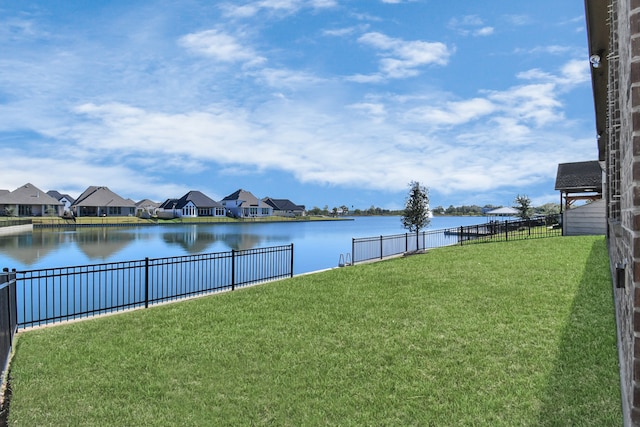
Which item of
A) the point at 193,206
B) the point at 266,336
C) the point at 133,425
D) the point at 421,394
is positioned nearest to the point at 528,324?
the point at 421,394

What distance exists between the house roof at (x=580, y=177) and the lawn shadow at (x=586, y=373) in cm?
2431

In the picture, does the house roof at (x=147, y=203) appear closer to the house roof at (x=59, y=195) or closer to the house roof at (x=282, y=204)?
the house roof at (x=59, y=195)

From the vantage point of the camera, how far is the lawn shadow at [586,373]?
3.84 meters

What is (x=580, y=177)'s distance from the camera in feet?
94.6

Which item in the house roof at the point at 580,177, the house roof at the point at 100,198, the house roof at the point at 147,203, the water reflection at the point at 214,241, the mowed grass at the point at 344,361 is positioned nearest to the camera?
the mowed grass at the point at 344,361

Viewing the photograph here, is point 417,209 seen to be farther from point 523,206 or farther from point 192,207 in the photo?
point 192,207

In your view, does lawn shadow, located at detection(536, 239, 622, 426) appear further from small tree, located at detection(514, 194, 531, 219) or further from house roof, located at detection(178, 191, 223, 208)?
house roof, located at detection(178, 191, 223, 208)

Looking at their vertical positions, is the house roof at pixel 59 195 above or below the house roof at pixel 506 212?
above

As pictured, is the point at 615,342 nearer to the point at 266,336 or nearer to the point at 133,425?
the point at 266,336

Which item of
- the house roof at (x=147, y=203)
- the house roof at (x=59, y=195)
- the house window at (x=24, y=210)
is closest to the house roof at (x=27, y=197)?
the house window at (x=24, y=210)

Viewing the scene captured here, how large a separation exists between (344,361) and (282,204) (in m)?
111

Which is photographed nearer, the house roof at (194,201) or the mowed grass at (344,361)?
the mowed grass at (344,361)

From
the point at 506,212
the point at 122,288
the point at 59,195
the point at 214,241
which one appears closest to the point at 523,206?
the point at 506,212

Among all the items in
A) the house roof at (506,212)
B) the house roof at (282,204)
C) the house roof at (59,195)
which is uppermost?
the house roof at (59,195)
